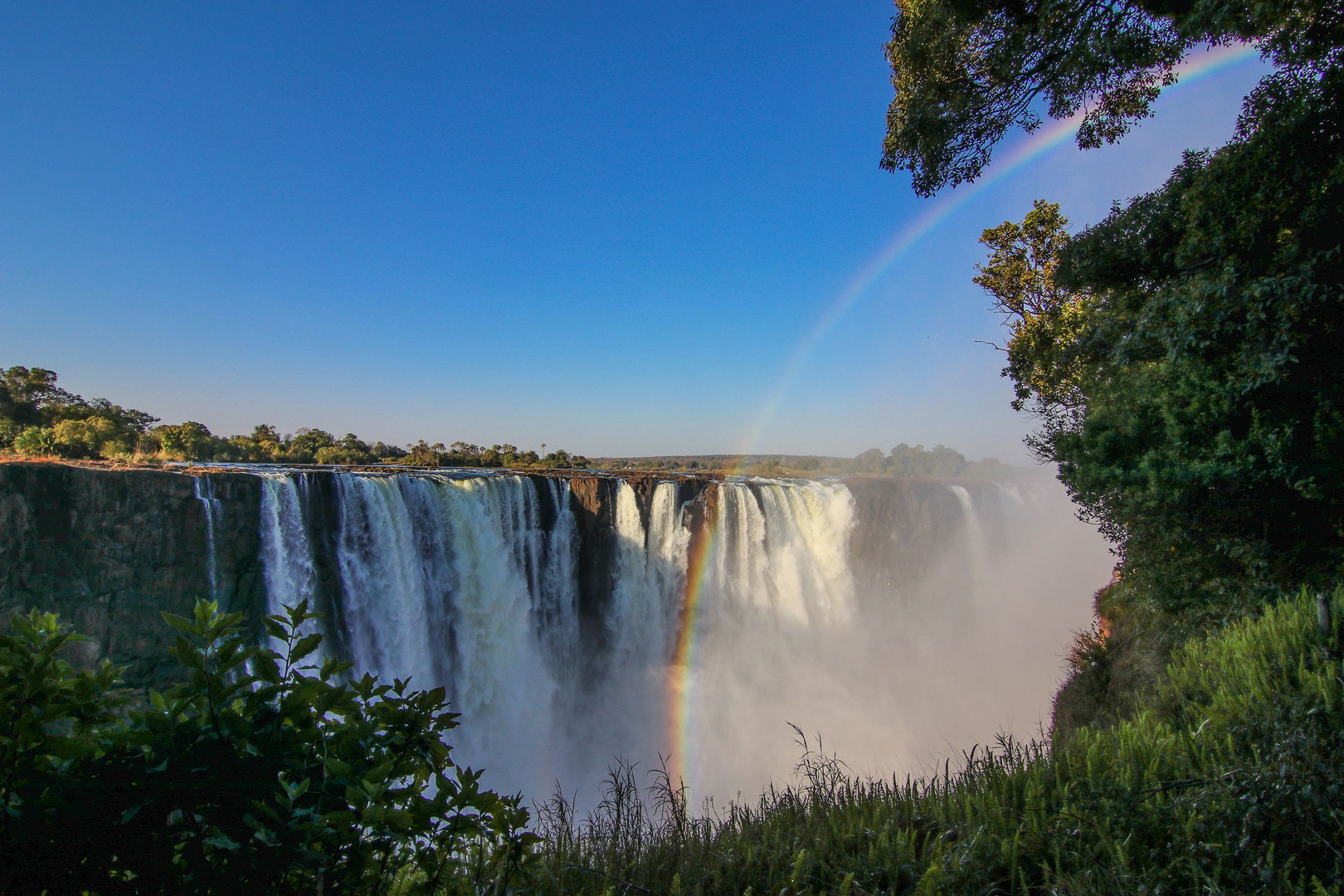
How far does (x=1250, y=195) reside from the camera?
18.6ft

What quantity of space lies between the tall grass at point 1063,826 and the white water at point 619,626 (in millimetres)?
10639

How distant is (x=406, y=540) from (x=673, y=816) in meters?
12.6

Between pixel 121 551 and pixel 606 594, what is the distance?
39.8ft

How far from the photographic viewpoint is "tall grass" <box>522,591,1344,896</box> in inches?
91.5

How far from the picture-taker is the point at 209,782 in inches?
48.3

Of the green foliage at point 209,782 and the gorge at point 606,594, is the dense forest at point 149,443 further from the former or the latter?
the green foliage at point 209,782

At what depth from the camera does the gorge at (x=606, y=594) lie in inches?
459

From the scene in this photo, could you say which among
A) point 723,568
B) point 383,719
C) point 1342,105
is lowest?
point 723,568

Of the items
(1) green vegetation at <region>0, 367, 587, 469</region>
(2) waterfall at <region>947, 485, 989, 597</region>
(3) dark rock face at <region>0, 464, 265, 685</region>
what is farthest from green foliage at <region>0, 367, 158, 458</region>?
(2) waterfall at <region>947, 485, 989, 597</region>

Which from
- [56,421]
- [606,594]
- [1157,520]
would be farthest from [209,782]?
[56,421]

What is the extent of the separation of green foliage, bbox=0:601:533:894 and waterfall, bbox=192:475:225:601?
43.1 feet

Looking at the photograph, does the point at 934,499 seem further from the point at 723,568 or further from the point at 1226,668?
the point at 1226,668

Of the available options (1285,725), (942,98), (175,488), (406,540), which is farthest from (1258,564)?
(175,488)

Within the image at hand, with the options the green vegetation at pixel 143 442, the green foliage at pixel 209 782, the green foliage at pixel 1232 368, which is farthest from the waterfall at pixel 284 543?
the green foliage at pixel 1232 368
